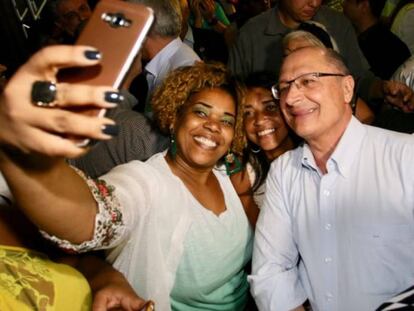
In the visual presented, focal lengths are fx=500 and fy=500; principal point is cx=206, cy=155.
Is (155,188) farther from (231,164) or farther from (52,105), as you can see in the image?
(52,105)

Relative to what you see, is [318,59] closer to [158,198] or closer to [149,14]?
[158,198]

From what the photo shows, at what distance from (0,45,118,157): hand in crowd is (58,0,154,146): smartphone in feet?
0.16

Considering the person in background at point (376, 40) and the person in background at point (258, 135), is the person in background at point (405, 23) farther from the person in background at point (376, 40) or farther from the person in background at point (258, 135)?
the person in background at point (258, 135)

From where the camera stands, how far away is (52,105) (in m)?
0.64

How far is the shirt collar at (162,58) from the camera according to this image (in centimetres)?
268

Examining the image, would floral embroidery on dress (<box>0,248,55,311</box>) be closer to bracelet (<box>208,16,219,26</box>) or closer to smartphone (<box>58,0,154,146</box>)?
smartphone (<box>58,0,154,146</box>)

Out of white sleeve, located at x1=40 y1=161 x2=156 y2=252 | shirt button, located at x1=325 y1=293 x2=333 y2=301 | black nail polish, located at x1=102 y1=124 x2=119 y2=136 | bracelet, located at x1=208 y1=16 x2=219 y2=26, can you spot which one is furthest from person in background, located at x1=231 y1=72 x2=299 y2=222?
bracelet, located at x1=208 y1=16 x2=219 y2=26

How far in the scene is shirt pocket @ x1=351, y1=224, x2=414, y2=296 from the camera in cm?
158

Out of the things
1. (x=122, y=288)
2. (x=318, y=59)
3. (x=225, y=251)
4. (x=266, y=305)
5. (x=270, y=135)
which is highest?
(x=318, y=59)

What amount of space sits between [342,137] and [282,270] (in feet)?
1.72

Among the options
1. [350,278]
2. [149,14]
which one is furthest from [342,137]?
[149,14]

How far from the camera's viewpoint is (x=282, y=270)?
5.94 ft

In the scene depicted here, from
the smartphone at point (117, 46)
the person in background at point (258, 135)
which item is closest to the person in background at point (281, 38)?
the person in background at point (258, 135)

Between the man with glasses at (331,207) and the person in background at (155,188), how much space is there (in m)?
0.17
